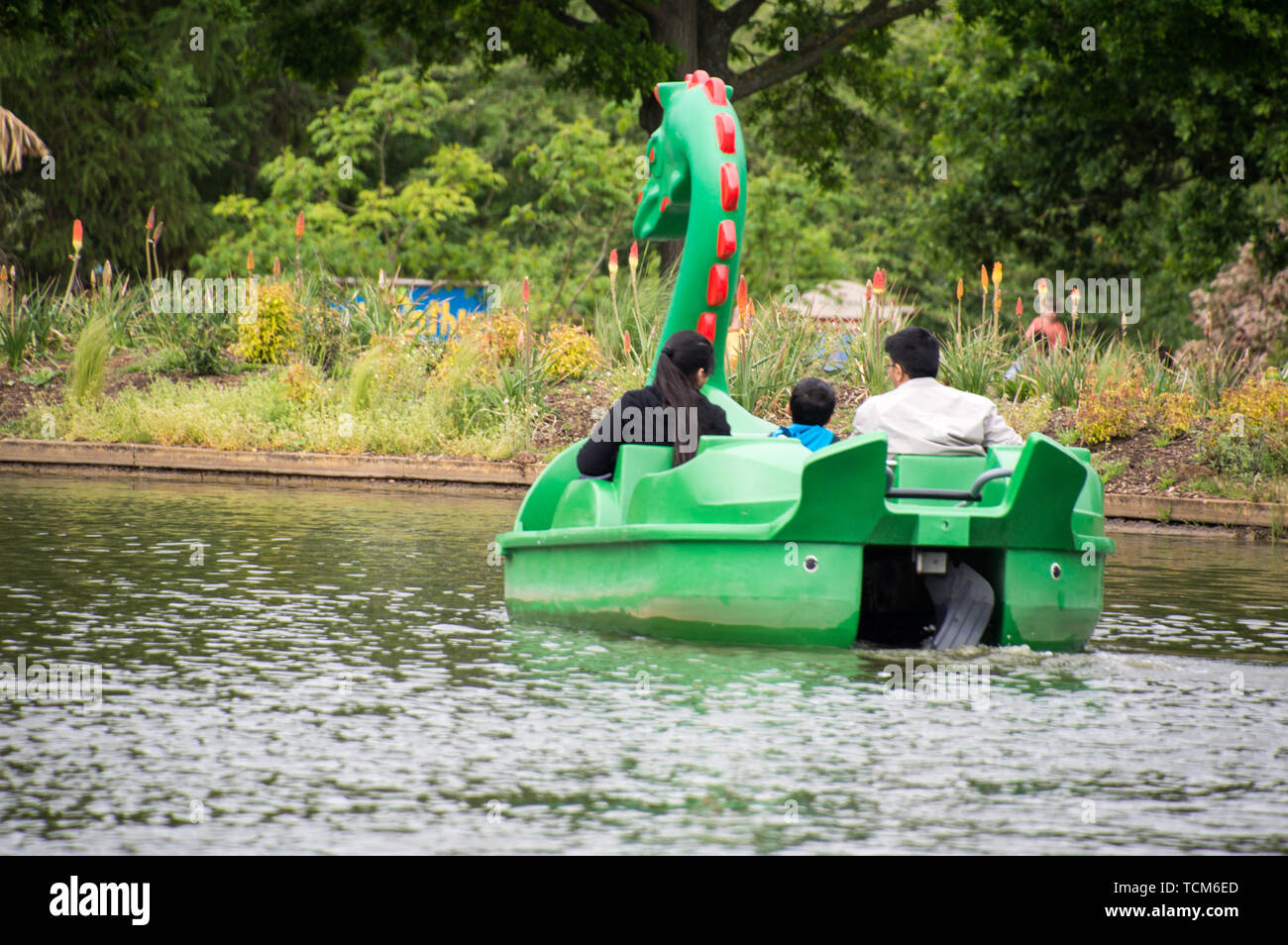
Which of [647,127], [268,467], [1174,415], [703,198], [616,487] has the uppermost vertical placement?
[647,127]

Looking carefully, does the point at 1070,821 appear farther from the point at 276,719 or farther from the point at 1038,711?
the point at 276,719

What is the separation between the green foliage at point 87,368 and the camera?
18.9 meters

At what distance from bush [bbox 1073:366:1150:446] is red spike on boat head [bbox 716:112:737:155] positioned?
8017 millimetres

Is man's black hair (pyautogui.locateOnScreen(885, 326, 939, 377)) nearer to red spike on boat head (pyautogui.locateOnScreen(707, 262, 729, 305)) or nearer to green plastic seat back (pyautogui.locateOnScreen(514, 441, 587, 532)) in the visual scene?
red spike on boat head (pyautogui.locateOnScreen(707, 262, 729, 305))

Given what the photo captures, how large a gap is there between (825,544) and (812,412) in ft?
4.24

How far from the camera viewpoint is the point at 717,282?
29.1ft

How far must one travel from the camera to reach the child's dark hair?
27.3 feet

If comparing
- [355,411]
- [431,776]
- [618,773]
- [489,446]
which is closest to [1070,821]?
[618,773]

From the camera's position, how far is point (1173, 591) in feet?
33.5

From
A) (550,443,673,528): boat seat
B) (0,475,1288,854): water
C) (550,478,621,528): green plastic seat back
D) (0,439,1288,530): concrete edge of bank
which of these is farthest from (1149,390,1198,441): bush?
(550,443,673,528): boat seat

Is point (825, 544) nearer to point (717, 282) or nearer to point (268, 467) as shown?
point (717, 282)

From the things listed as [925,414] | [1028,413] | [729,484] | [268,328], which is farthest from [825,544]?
[268,328]

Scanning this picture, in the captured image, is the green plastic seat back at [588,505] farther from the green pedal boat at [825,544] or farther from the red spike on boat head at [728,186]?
the red spike on boat head at [728,186]
